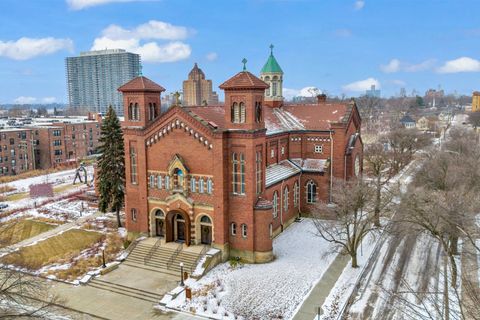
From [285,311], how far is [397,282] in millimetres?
7702

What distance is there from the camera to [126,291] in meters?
24.6

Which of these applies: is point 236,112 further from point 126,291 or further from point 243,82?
point 126,291

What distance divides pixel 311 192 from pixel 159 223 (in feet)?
48.5

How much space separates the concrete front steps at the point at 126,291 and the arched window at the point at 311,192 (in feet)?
62.1

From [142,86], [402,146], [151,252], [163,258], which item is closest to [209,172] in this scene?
[163,258]

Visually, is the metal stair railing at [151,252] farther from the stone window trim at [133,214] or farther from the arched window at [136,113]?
the arched window at [136,113]

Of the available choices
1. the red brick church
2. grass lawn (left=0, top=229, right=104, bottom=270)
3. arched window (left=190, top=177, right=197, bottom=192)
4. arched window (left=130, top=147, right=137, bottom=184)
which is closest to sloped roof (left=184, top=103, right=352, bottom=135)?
the red brick church

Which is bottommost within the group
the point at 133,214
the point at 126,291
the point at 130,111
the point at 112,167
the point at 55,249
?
the point at 126,291

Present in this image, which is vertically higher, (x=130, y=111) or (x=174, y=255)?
(x=130, y=111)

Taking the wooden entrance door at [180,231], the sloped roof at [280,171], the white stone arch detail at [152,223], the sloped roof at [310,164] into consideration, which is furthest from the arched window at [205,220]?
the sloped roof at [310,164]

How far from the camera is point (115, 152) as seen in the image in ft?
122

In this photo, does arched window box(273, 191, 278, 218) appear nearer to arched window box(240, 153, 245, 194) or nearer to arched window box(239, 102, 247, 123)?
arched window box(240, 153, 245, 194)

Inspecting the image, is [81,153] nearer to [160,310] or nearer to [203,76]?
[160,310]

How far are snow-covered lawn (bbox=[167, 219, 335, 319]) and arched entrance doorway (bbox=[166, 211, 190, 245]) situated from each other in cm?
459
